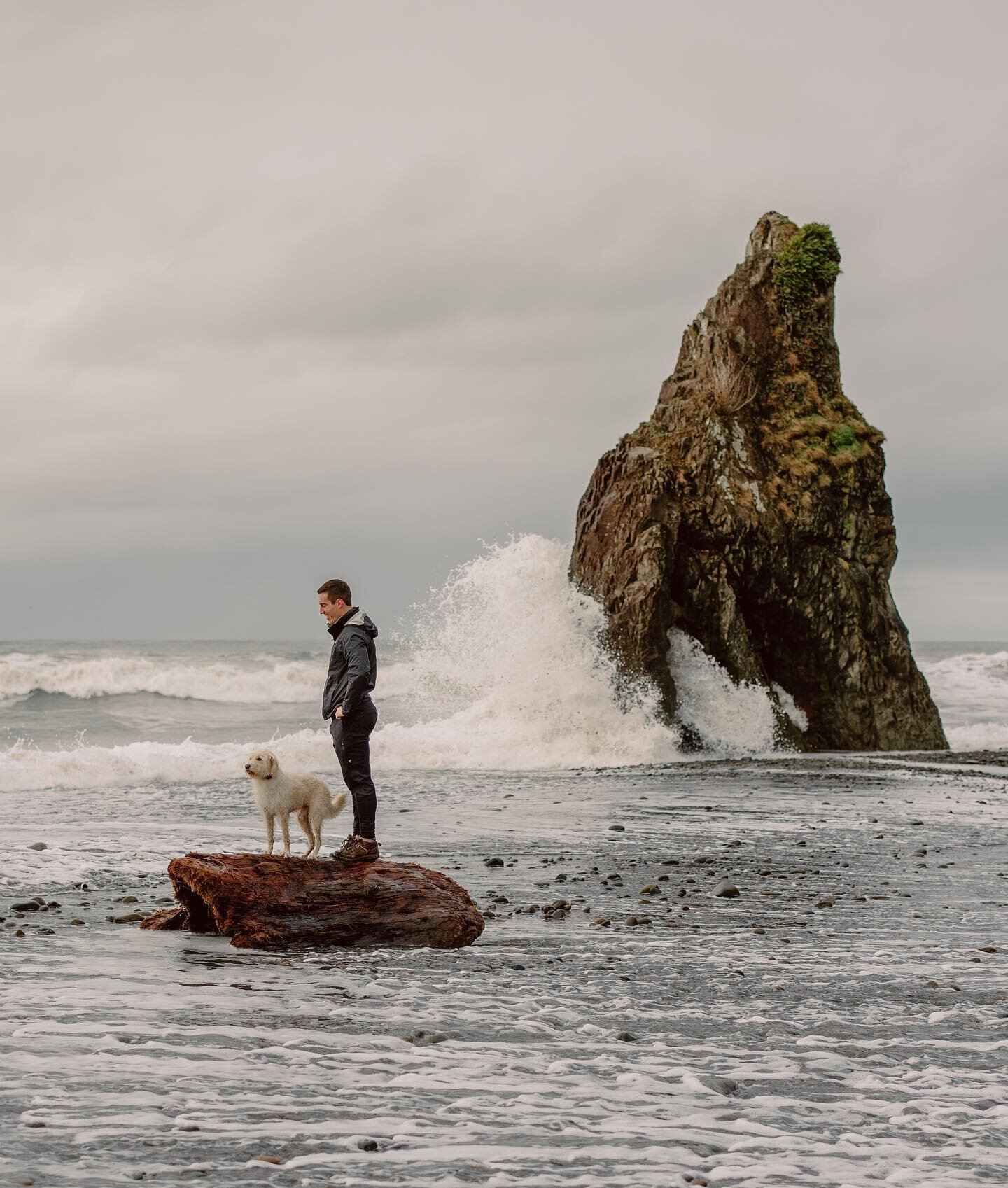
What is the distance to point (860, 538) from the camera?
91.2ft

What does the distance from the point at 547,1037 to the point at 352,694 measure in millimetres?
4014

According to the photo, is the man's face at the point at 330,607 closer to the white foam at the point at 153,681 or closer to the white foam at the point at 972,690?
the white foam at the point at 972,690

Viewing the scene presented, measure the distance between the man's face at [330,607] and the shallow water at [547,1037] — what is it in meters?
2.78

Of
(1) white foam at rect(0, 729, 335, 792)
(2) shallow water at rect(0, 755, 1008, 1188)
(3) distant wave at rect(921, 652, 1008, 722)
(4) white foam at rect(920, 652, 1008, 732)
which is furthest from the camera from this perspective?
(3) distant wave at rect(921, 652, 1008, 722)

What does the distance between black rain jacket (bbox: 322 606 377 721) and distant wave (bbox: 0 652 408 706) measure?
3971 cm

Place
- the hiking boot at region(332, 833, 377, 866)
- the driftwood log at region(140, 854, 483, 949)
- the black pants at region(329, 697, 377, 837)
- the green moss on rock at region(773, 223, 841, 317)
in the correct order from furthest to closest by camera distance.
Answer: the green moss on rock at region(773, 223, 841, 317)
the black pants at region(329, 697, 377, 837)
the hiking boot at region(332, 833, 377, 866)
the driftwood log at region(140, 854, 483, 949)

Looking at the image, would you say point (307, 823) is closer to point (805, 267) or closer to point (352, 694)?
point (352, 694)

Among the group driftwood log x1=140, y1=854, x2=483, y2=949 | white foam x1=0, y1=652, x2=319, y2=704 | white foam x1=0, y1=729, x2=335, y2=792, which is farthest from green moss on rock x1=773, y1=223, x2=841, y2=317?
white foam x1=0, y1=652, x2=319, y2=704

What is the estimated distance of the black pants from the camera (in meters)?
9.55

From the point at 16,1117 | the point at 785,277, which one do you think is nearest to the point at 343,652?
the point at 16,1117

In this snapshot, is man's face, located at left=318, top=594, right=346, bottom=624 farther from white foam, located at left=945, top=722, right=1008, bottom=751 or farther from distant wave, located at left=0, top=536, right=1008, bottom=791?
white foam, located at left=945, top=722, right=1008, bottom=751

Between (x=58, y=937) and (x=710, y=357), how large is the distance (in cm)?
2376

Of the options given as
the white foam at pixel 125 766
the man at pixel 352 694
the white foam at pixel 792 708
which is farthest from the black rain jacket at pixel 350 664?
the white foam at pixel 792 708

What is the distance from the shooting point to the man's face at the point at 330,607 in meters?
9.81
